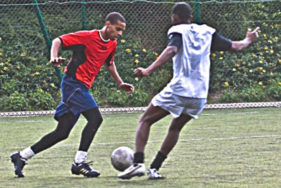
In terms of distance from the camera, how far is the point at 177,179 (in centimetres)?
638

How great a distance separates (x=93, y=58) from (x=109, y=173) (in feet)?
3.87

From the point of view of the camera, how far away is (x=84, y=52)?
22.9ft

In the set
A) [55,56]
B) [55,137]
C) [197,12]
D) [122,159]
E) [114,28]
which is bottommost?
[197,12]

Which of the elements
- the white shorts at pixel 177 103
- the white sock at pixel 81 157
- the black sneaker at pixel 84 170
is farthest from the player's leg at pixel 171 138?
the white sock at pixel 81 157

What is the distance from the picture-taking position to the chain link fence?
16.6 m

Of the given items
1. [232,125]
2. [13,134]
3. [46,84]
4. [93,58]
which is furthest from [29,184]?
[46,84]

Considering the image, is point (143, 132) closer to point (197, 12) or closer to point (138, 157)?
point (138, 157)

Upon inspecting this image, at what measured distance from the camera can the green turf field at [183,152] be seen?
6316mm

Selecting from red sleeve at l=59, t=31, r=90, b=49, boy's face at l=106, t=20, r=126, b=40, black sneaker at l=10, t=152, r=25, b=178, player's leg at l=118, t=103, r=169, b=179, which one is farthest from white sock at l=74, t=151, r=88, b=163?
boy's face at l=106, t=20, r=126, b=40

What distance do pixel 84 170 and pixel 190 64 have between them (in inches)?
58.7

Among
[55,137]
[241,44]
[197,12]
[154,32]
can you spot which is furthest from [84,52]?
[154,32]

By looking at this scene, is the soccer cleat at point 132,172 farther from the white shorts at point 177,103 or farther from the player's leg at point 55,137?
the player's leg at point 55,137

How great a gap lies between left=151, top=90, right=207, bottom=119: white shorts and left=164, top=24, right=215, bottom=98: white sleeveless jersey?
45 mm

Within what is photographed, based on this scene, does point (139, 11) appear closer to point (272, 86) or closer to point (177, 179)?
point (272, 86)
